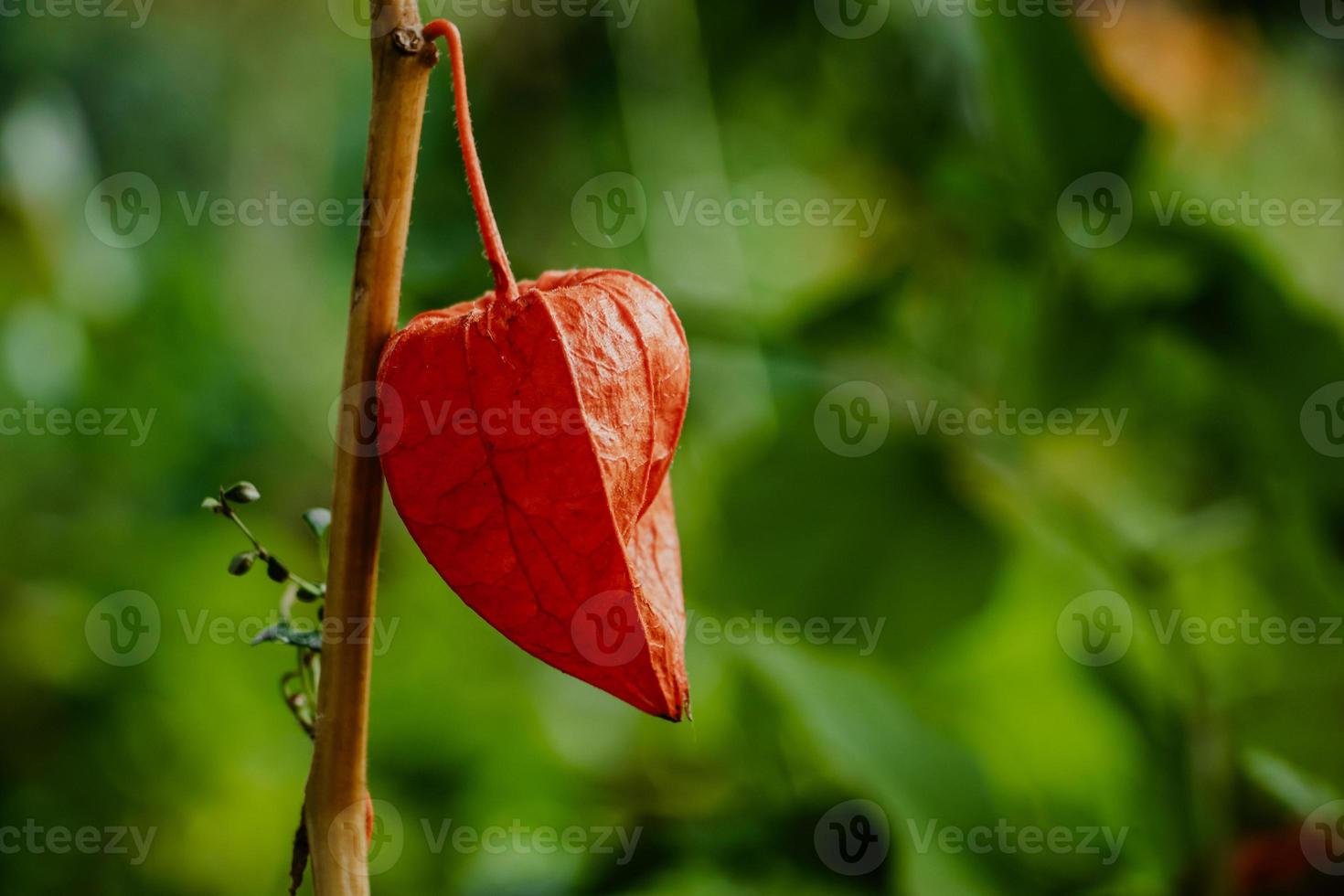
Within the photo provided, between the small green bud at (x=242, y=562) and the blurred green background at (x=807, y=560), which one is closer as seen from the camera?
the small green bud at (x=242, y=562)

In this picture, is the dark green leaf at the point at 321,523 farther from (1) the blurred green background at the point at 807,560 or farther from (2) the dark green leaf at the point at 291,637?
(1) the blurred green background at the point at 807,560

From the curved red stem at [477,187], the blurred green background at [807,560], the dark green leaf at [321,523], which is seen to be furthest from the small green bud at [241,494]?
the blurred green background at [807,560]

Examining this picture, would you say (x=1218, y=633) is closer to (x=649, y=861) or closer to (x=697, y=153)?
(x=649, y=861)

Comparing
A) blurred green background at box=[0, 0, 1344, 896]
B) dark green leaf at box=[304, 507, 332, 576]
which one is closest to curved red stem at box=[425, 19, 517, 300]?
dark green leaf at box=[304, 507, 332, 576]

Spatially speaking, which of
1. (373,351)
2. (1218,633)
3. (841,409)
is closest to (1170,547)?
(1218,633)

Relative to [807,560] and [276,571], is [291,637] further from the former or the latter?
[807,560]

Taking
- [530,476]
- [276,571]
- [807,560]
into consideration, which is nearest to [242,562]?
[276,571]
